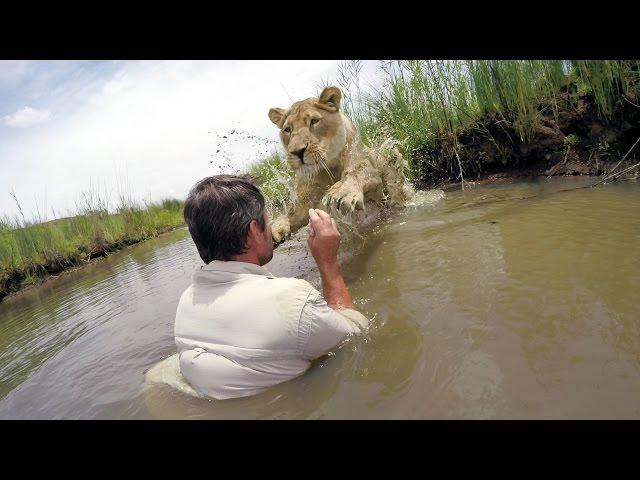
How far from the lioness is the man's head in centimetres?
156

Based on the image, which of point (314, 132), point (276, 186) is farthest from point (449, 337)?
point (276, 186)

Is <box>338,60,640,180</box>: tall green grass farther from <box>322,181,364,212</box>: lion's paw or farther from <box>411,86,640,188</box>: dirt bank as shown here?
<box>322,181,364,212</box>: lion's paw

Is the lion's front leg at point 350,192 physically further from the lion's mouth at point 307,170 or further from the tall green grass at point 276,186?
the tall green grass at point 276,186

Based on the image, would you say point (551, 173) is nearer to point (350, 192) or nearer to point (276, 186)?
point (350, 192)

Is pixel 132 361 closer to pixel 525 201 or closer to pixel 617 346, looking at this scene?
pixel 617 346

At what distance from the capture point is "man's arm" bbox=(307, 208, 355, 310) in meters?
2.54

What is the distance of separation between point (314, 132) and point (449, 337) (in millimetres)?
2847

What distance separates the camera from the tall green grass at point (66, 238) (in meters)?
9.09

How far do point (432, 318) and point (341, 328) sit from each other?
0.68 meters

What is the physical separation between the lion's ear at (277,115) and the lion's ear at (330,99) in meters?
0.48

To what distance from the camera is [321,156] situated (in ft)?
13.9

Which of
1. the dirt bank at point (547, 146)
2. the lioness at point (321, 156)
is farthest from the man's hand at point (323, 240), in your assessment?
the dirt bank at point (547, 146)

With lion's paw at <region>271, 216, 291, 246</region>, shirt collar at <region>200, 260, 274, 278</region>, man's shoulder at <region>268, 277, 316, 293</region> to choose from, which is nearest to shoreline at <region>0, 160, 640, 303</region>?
lion's paw at <region>271, 216, 291, 246</region>

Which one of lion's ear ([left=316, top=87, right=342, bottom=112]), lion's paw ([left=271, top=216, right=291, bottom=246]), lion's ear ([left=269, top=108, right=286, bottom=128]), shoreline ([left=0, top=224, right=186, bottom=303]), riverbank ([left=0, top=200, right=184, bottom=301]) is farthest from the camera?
riverbank ([left=0, top=200, right=184, bottom=301])
